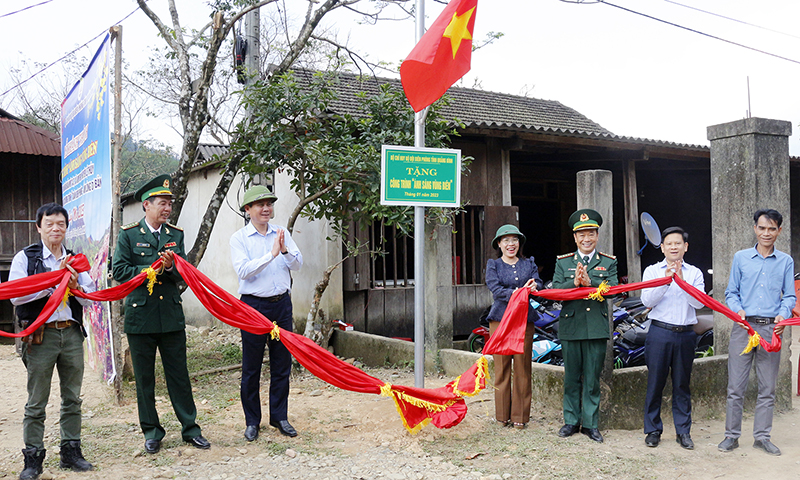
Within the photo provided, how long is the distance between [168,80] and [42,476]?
18150 mm

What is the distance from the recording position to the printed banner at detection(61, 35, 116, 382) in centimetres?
558

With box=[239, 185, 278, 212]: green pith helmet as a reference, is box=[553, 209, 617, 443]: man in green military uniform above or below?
below

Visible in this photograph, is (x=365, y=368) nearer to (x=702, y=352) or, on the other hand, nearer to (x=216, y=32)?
(x=702, y=352)

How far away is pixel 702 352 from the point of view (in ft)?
21.2

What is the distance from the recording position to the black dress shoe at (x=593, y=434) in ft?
14.9

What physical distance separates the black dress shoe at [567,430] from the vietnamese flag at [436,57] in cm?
280

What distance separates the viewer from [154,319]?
4.22m

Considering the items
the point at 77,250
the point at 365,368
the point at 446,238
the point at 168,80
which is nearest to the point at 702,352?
the point at 446,238

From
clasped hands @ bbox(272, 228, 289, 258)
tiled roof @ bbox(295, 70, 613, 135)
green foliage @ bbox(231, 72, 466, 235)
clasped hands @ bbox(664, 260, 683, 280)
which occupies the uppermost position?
tiled roof @ bbox(295, 70, 613, 135)

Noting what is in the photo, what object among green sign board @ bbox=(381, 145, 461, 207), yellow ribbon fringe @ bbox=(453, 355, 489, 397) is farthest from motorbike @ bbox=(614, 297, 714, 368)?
green sign board @ bbox=(381, 145, 461, 207)

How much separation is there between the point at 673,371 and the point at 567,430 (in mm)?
910

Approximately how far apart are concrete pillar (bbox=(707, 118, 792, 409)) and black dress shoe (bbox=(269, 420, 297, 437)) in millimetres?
3964

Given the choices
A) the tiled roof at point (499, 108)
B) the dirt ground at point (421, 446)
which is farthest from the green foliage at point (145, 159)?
the dirt ground at point (421, 446)

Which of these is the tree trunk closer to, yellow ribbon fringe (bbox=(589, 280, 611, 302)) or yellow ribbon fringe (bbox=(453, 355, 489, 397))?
yellow ribbon fringe (bbox=(453, 355, 489, 397))
